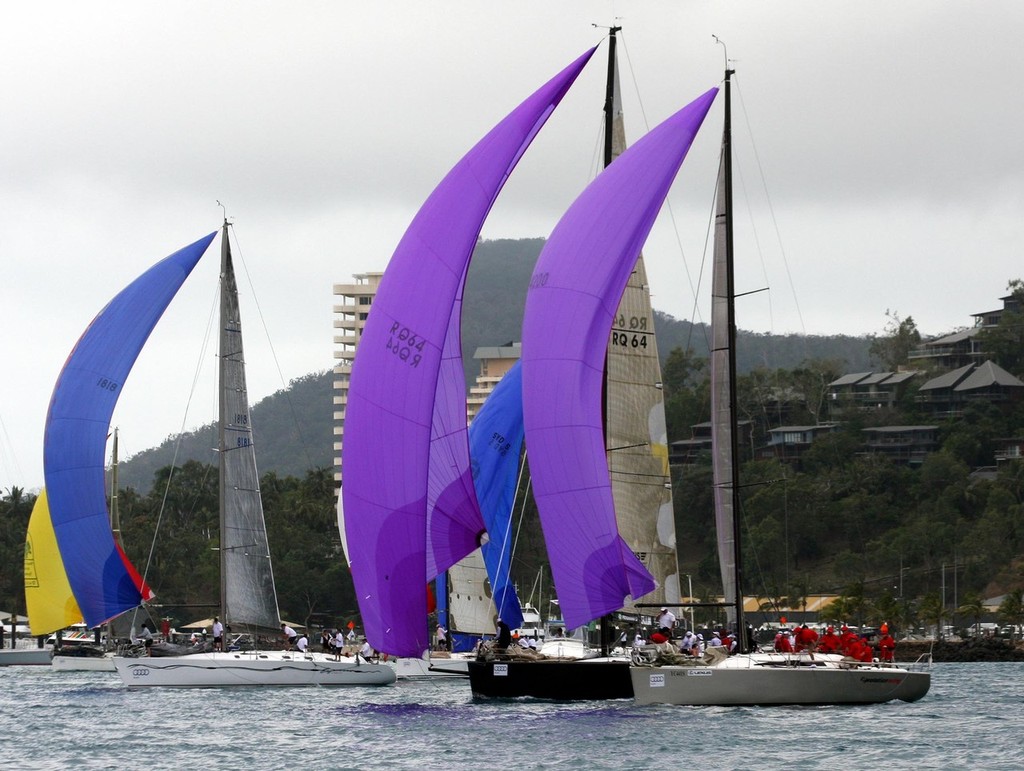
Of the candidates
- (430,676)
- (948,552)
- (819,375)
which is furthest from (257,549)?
(819,375)

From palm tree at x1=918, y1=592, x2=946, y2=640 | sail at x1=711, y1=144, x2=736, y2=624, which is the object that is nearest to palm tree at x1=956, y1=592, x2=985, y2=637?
palm tree at x1=918, y1=592, x2=946, y2=640

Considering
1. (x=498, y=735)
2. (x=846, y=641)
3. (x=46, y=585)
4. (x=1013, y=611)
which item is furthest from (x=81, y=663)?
(x=1013, y=611)

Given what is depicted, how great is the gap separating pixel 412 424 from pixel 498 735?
5.36 metres

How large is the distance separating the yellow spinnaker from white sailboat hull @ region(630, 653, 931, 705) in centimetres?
2752

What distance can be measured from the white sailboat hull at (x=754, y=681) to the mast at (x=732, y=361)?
1327mm

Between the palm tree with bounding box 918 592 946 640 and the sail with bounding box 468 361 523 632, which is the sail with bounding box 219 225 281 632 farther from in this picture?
the palm tree with bounding box 918 592 946 640

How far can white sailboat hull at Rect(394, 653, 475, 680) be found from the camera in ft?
143

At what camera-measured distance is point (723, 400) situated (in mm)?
31297

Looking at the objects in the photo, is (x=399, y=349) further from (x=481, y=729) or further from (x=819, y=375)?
(x=819, y=375)

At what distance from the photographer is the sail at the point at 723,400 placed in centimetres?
3086

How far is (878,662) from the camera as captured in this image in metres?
30.2

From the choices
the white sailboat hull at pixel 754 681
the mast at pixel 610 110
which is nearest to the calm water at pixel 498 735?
the white sailboat hull at pixel 754 681

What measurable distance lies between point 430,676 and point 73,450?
36.8 feet

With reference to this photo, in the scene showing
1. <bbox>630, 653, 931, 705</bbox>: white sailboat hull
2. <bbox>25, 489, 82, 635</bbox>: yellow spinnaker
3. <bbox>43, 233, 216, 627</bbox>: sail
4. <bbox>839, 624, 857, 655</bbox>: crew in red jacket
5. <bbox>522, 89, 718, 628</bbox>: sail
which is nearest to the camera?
<bbox>630, 653, 931, 705</bbox>: white sailboat hull
